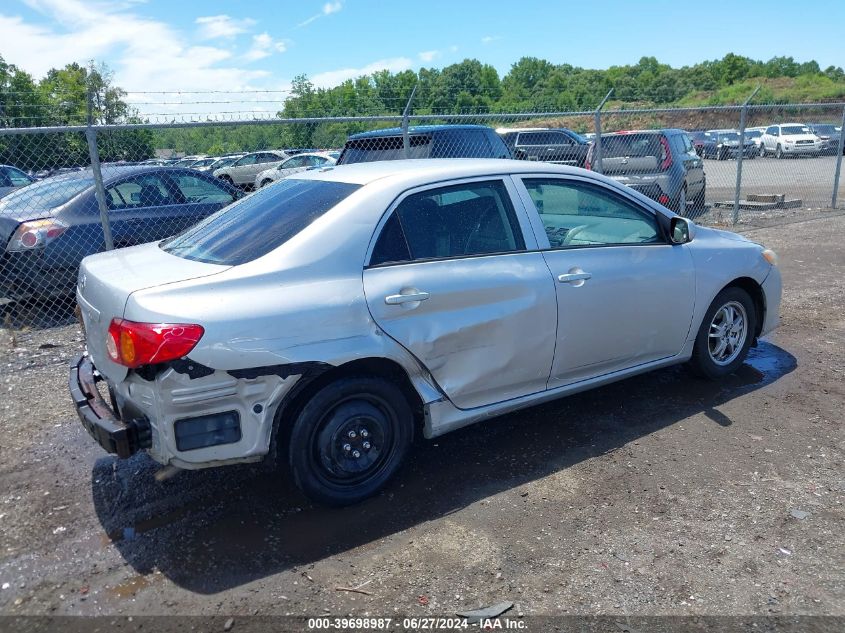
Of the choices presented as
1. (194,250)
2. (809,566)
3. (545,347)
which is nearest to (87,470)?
(194,250)

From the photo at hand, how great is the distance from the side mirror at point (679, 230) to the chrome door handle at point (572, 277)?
87 centimetres

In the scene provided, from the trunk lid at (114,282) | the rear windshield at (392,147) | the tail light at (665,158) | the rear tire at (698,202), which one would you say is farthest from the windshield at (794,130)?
the trunk lid at (114,282)

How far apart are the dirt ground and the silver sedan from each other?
339mm

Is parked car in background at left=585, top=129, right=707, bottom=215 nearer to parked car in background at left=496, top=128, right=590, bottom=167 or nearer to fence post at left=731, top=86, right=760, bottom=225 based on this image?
fence post at left=731, top=86, right=760, bottom=225

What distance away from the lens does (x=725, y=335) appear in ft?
16.6

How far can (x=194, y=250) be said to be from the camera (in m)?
3.74

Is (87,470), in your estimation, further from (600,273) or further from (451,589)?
(600,273)

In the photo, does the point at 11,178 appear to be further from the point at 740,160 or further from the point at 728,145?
the point at 728,145

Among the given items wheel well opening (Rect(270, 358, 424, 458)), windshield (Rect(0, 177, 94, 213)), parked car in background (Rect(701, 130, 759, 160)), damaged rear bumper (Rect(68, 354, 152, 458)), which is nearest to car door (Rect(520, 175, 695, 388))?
wheel well opening (Rect(270, 358, 424, 458))

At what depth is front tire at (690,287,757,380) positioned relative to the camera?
16.1ft

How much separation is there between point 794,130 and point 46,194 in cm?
3081

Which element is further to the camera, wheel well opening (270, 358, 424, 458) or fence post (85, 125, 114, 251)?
fence post (85, 125, 114, 251)

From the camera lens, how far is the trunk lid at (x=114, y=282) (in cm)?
324

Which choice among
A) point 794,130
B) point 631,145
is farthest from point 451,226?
point 794,130
